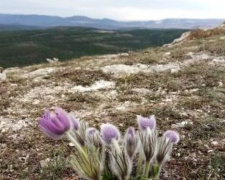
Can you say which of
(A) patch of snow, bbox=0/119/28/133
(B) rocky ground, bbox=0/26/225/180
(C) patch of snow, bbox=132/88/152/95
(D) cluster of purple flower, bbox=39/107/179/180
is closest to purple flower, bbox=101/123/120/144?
(D) cluster of purple flower, bbox=39/107/179/180

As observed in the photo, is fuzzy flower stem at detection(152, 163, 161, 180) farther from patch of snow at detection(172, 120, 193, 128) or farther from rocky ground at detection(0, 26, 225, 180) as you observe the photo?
patch of snow at detection(172, 120, 193, 128)

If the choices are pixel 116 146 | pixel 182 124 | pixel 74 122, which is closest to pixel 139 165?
pixel 116 146

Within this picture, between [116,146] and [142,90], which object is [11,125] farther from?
[116,146]

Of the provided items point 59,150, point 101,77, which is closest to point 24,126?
point 59,150

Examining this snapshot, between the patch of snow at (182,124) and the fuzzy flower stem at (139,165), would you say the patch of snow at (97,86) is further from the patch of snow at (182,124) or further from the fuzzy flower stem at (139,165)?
the fuzzy flower stem at (139,165)

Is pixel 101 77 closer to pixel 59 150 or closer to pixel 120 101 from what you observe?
pixel 120 101

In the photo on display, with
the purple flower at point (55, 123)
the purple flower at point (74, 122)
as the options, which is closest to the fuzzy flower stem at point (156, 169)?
the purple flower at point (74, 122)

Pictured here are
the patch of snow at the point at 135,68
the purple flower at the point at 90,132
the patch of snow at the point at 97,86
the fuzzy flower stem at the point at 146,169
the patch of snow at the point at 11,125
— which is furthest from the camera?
the patch of snow at the point at 135,68
